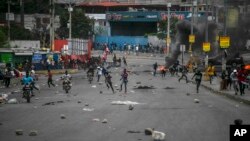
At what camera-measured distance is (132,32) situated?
111812mm

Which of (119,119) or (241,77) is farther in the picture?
(241,77)

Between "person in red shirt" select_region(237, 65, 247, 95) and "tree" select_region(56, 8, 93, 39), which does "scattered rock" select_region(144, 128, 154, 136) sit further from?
"tree" select_region(56, 8, 93, 39)

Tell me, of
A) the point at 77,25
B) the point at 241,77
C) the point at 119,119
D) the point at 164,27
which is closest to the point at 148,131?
the point at 119,119

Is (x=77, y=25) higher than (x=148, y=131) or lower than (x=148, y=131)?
higher

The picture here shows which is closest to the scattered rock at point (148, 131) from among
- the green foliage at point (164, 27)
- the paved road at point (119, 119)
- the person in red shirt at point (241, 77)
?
the paved road at point (119, 119)

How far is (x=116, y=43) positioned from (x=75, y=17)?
32.1ft

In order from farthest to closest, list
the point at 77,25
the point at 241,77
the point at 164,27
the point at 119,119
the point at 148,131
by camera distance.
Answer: the point at 164,27 → the point at 77,25 → the point at 241,77 → the point at 119,119 → the point at 148,131

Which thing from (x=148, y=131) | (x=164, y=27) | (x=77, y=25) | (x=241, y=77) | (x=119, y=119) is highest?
(x=77, y=25)

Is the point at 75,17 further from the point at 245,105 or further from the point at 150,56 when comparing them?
the point at 245,105

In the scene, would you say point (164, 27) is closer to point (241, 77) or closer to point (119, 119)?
point (241, 77)

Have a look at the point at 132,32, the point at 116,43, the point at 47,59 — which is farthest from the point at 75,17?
the point at 47,59

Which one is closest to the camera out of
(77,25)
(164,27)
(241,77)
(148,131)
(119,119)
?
(148,131)

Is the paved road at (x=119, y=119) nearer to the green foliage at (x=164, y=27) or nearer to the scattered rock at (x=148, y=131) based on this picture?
the scattered rock at (x=148, y=131)

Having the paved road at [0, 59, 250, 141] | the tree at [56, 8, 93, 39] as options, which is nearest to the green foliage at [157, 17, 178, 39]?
the tree at [56, 8, 93, 39]
